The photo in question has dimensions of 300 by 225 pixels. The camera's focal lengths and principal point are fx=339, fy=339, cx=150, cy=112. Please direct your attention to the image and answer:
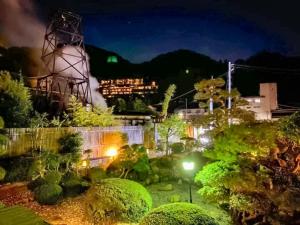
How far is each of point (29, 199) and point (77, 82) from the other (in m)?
15.2

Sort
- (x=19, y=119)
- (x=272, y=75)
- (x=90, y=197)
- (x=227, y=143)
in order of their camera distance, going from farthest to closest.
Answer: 1. (x=272, y=75)
2. (x=19, y=119)
3. (x=227, y=143)
4. (x=90, y=197)

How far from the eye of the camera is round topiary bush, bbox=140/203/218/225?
20.6ft

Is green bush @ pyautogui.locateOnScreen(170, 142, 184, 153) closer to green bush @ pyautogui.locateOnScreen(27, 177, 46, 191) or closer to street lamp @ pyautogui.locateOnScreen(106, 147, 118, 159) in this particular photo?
street lamp @ pyautogui.locateOnScreen(106, 147, 118, 159)

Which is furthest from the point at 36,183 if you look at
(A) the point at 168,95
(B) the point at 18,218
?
(A) the point at 168,95

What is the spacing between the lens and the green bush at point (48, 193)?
10.4 metres

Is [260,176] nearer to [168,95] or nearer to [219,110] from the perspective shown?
[219,110]

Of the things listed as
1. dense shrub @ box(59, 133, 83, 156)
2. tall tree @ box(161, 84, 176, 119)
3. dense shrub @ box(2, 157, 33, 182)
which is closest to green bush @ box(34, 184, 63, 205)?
dense shrub @ box(2, 157, 33, 182)

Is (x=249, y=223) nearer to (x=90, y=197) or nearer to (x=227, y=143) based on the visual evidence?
(x=227, y=143)

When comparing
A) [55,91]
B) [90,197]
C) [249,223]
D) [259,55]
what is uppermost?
[259,55]

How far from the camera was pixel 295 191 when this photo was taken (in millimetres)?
8680

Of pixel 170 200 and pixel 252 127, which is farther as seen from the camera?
pixel 170 200

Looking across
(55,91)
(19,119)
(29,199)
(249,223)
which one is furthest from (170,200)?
(55,91)

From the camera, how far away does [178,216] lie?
6.34 metres

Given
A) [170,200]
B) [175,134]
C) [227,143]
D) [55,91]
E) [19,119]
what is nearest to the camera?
[227,143]
